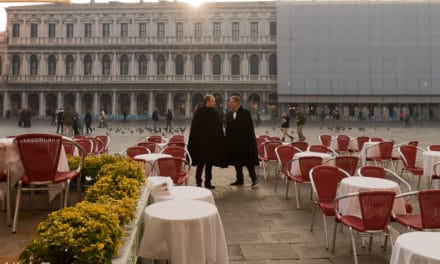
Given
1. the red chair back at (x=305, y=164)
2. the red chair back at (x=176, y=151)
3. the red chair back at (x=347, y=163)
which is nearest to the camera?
the red chair back at (x=347, y=163)

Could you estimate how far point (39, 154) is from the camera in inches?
175

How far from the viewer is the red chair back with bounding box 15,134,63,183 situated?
4383 mm

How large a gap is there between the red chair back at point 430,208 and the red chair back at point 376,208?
0.25 m

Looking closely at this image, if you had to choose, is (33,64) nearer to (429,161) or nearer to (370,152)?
(370,152)

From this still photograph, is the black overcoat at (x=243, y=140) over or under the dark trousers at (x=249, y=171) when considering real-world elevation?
over

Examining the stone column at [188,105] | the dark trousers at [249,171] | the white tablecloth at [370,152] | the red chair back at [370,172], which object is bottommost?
the dark trousers at [249,171]

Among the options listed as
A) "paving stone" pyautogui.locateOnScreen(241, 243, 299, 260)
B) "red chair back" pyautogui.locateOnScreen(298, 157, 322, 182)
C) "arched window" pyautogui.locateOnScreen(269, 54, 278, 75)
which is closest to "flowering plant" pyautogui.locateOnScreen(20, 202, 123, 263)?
"paving stone" pyautogui.locateOnScreen(241, 243, 299, 260)

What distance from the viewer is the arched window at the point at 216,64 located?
140 feet

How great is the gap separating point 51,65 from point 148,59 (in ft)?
31.9

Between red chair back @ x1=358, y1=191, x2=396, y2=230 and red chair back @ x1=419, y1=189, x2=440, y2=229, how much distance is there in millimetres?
245

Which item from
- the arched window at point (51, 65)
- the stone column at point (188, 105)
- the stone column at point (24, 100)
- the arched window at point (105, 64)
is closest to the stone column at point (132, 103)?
the arched window at point (105, 64)

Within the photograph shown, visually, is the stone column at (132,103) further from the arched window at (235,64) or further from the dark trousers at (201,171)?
the dark trousers at (201,171)

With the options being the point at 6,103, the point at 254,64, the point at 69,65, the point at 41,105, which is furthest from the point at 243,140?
the point at 6,103

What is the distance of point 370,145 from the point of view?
9055 millimetres
